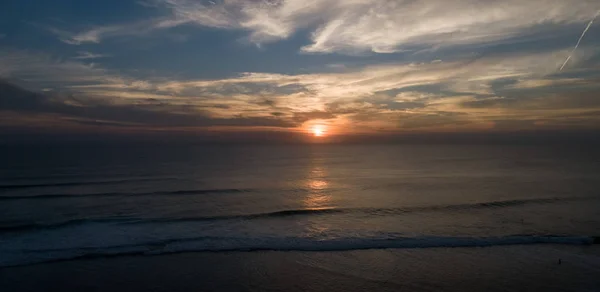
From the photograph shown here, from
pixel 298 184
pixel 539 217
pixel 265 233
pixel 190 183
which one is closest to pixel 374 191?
pixel 298 184

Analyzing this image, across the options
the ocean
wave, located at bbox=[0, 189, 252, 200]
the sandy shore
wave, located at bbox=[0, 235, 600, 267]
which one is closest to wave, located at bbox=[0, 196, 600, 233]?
the ocean

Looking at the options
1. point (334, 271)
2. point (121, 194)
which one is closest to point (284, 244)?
point (334, 271)

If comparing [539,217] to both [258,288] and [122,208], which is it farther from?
[122,208]

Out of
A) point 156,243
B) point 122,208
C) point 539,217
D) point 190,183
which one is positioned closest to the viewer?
point 156,243

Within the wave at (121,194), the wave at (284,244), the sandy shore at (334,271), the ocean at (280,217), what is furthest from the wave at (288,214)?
the wave at (121,194)

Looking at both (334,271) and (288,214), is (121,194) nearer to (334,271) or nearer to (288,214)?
(288,214)

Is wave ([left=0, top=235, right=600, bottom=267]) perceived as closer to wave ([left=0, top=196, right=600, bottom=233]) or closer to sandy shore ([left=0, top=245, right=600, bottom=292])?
sandy shore ([left=0, top=245, right=600, bottom=292])

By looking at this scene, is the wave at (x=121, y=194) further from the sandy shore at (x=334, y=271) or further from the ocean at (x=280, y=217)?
the sandy shore at (x=334, y=271)
